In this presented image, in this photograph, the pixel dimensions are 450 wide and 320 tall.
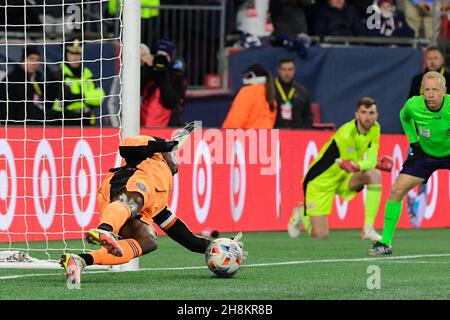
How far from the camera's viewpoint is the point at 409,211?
18797 millimetres

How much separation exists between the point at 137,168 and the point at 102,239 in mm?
1199

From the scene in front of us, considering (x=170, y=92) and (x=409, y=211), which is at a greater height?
(x=170, y=92)

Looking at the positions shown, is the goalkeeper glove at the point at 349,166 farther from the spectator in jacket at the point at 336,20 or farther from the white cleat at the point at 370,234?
the spectator in jacket at the point at 336,20

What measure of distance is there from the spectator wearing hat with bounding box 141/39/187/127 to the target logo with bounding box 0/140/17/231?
3694mm

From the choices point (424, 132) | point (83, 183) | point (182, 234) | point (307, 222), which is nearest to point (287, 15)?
point (307, 222)

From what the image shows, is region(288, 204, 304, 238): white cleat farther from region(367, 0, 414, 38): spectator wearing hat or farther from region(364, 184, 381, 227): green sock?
region(367, 0, 414, 38): spectator wearing hat

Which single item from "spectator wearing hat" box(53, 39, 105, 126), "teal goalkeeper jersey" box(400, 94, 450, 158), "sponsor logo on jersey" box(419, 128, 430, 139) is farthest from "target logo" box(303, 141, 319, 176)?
"sponsor logo on jersey" box(419, 128, 430, 139)

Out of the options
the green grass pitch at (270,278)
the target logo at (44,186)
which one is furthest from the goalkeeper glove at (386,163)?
the target logo at (44,186)

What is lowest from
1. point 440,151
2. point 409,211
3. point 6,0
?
point 409,211

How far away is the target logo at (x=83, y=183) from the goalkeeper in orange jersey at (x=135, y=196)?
4.00 meters

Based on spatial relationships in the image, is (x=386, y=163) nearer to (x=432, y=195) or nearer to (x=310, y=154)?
(x=310, y=154)

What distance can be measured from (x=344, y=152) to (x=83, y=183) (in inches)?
141
